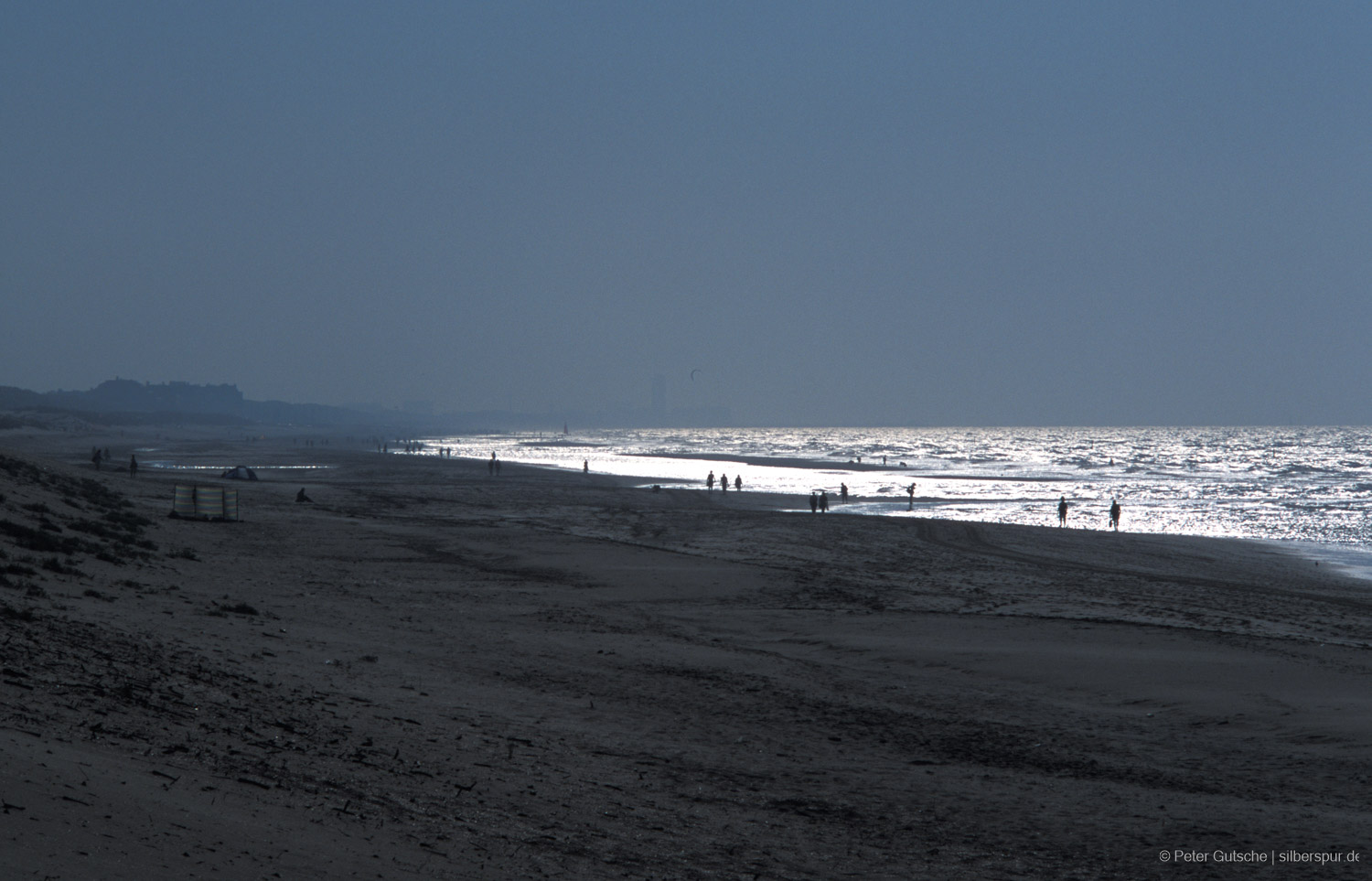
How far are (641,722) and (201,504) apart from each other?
2164 cm

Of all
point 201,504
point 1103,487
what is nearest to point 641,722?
point 201,504

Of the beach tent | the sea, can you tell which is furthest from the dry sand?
the sea

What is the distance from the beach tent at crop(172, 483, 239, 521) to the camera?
1057 inches

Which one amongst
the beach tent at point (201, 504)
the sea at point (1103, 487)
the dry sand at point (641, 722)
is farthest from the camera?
the sea at point (1103, 487)

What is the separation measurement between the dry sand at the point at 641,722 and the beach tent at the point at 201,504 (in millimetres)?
5864

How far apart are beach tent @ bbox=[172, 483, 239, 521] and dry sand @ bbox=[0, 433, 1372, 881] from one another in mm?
5864

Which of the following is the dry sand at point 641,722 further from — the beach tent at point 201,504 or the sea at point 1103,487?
the sea at point 1103,487

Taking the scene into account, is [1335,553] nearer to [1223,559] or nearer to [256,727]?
[1223,559]

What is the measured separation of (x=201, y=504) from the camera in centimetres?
2700

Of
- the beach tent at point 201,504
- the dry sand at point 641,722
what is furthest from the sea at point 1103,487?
the beach tent at point 201,504

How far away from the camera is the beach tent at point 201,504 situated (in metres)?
A: 26.9

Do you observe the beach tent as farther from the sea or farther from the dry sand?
the sea

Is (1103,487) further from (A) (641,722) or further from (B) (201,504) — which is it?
(A) (641,722)

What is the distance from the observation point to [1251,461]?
10612 cm
